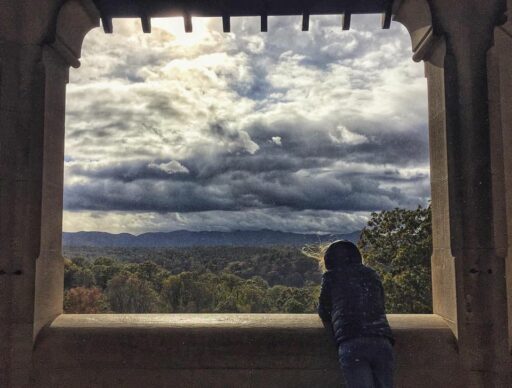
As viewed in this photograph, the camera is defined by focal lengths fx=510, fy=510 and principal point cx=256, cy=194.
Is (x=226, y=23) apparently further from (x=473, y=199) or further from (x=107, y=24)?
(x=473, y=199)

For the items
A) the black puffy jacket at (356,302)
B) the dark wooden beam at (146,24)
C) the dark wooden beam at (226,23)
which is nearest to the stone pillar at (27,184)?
the dark wooden beam at (146,24)

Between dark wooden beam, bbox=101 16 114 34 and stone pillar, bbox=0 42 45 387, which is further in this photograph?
dark wooden beam, bbox=101 16 114 34

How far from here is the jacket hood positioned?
433 cm

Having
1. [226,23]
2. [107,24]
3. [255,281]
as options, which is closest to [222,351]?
[226,23]

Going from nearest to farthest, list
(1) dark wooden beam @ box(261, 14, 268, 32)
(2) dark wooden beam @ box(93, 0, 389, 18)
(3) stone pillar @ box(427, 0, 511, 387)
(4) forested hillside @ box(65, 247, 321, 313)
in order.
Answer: (3) stone pillar @ box(427, 0, 511, 387), (2) dark wooden beam @ box(93, 0, 389, 18), (1) dark wooden beam @ box(261, 14, 268, 32), (4) forested hillside @ box(65, 247, 321, 313)

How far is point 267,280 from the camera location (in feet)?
210

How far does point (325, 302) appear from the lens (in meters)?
4.55

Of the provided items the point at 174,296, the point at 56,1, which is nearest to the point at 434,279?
the point at 56,1

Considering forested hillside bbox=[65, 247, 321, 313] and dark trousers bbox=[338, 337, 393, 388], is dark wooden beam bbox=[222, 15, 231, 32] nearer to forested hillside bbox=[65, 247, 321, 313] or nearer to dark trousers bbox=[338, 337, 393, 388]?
dark trousers bbox=[338, 337, 393, 388]

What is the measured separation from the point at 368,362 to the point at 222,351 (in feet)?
5.01

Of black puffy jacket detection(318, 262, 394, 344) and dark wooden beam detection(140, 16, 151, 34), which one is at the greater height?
dark wooden beam detection(140, 16, 151, 34)

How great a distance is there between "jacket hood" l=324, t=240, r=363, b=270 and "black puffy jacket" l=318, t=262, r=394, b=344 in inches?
1.1

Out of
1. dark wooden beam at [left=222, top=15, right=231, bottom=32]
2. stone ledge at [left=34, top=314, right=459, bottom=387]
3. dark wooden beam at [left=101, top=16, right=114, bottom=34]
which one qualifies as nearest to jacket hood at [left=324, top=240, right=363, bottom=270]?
stone ledge at [left=34, top=314, right=459, bottom=387]

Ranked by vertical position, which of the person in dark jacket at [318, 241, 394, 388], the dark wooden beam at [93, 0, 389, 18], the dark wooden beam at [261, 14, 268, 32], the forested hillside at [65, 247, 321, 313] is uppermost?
the dark wooden beam at [93, 0, 389, 18]
